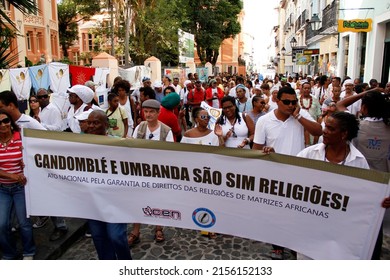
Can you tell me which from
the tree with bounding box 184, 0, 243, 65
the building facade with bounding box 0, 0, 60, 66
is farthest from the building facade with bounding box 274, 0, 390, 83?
the building facade with bounding box 0, 0, 60, 66

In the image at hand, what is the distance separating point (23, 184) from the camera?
11.8 ft

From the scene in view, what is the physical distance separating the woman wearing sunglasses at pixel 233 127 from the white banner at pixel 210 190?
162 cm

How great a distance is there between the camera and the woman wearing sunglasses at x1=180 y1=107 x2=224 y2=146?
181 inches

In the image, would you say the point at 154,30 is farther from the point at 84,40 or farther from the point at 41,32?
the point at 84,40

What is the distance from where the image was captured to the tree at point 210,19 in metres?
35.7

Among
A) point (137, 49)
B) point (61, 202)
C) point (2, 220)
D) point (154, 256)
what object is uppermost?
point (137, 49)

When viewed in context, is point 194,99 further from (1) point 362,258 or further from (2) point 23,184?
(1) point 362,258

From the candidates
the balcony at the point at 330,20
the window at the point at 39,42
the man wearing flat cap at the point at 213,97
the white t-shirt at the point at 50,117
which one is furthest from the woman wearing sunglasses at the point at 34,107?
the window at the point at 39,42

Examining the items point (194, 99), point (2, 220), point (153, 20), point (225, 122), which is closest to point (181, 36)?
point (153, 20)

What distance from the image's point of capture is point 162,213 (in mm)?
3361

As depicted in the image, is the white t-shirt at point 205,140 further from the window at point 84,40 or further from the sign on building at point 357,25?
the window at point 84,40

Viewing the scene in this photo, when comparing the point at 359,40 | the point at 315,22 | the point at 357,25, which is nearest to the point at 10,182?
the point at 357,25

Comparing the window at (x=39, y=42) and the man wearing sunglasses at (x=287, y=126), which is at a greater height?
the window at (x=39, y=42)

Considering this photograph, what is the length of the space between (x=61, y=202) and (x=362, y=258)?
8.40 ft
